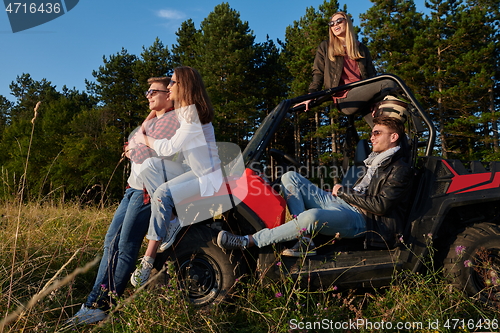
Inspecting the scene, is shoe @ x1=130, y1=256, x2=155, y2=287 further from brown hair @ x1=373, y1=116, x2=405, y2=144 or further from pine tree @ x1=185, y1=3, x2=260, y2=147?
pine tree @ x1=185, y1=3, x2=260, y2=147

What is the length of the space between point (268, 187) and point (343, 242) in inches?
29.9

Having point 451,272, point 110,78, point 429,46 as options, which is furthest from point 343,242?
point 110,78

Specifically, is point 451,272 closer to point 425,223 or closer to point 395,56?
point 425,223

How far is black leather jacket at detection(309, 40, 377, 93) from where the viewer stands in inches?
147

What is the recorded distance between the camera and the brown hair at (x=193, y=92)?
110 inches

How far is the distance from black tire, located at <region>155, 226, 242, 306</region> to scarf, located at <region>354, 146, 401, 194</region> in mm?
1213

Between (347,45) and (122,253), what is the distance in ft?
9.70

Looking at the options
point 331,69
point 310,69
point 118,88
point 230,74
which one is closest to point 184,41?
point 118,88

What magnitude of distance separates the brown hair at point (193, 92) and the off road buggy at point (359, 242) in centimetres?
48

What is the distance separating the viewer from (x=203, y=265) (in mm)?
2691

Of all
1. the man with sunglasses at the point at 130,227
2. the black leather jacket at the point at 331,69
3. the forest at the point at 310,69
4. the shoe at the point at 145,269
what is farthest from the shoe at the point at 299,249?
the forest at the point at 310,69

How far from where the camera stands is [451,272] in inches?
106

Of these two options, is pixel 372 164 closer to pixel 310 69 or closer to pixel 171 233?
pixel 171 233

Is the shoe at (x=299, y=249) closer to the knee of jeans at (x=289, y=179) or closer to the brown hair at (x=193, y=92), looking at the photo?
the knee of jeans at (x=289, y=179)
